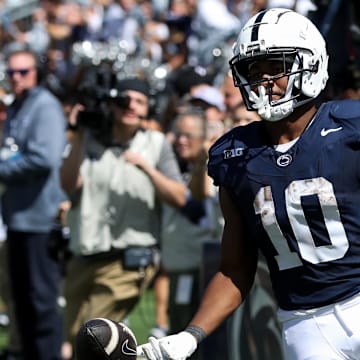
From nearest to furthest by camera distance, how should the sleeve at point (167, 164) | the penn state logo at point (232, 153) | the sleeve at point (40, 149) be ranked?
1. the penn state logo at point (232, 153)
2. the sleeve at point (167, 164)
3. the sleeve at point (40, 149)

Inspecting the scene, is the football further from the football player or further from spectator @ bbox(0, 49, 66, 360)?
spectator @ bbox(0, 49, 66, 360)

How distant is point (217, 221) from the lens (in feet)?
21.0

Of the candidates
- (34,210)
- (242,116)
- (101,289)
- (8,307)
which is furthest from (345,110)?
(8,307)

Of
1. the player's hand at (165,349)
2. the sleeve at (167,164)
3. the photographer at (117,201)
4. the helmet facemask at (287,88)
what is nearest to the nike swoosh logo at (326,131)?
the helmet facemask at (287,88)

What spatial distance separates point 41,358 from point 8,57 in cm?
199

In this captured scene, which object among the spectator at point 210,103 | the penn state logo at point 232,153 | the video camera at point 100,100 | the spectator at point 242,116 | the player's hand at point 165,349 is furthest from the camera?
the spectator at point 210,103

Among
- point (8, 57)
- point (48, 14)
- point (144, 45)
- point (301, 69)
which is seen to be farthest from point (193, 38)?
point (301, 69)


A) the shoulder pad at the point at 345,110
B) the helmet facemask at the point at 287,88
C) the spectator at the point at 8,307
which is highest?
the helmet facemask at the point at 287,88

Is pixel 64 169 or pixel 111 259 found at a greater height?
pixel 64 169

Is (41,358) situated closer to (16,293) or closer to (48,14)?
(16,293)

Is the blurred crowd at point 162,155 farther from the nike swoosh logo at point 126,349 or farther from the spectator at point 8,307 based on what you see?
the nike swoosh logo at point 126,349

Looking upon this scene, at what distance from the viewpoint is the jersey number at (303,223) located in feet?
11.7

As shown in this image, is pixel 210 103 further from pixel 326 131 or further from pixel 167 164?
pixel 326 131

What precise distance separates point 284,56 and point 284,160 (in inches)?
13.0
